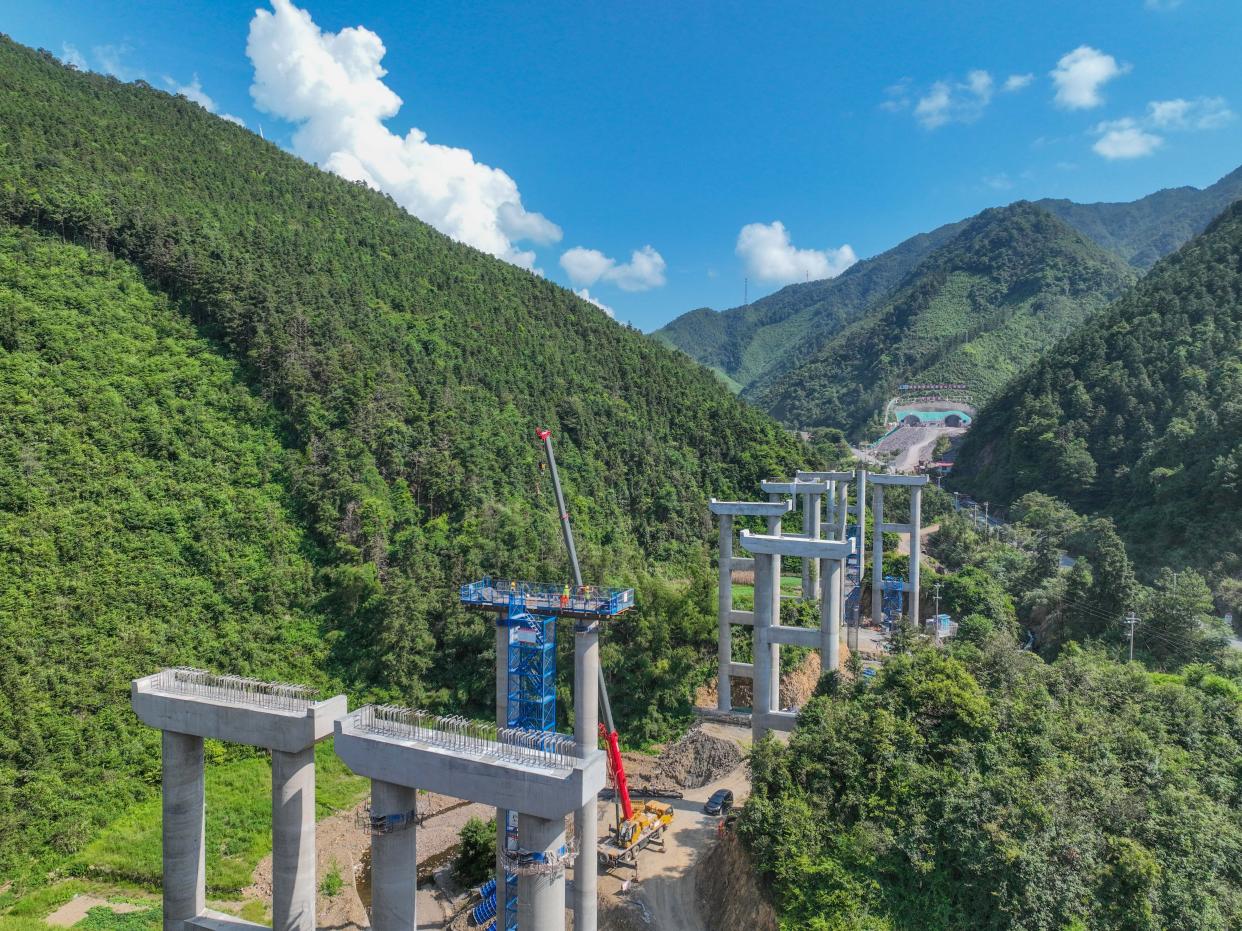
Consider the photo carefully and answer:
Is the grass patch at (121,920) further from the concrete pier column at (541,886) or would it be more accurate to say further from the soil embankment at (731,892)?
the soil embankment at (731,892)

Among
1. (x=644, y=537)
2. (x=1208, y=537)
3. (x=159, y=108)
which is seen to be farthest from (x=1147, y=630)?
(x=159, y=108)

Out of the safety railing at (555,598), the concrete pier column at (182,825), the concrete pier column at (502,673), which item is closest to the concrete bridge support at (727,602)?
the safety railing at (555,598)

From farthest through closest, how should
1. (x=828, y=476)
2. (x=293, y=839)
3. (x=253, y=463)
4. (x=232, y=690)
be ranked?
(x=828, y=476)
(x=253, y=463)
(x=232, y=690)
(x=293, y=839)

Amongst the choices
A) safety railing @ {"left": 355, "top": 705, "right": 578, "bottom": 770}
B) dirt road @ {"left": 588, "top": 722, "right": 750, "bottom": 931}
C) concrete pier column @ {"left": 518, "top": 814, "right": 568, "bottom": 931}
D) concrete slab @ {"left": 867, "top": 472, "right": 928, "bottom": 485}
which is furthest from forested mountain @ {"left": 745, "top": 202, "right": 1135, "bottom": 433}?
concrete pier column @ {"left": 518, "top": 814, "right": 568, "bottom": 931}

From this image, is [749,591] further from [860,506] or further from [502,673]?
[502,673]

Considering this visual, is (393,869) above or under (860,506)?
under

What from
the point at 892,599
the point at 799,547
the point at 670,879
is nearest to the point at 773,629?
the point at 799,547

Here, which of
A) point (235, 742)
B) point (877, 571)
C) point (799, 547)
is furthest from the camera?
point (877, 571)

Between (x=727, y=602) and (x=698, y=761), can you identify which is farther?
(x=727, y=602)
